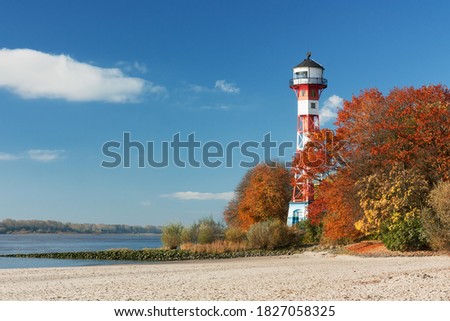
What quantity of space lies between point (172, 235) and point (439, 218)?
23.7m

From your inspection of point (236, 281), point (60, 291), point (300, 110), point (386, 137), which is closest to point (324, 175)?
point (386, 137)

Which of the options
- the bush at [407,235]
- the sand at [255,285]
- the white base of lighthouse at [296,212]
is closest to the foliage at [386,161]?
the bush at [407,235]

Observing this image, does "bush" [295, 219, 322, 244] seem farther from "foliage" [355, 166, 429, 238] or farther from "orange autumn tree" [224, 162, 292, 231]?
"foliage" [355, 166, 429, 238]

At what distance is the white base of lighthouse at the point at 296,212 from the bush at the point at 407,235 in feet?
57.5

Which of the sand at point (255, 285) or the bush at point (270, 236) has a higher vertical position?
the bush at point (270, 236)

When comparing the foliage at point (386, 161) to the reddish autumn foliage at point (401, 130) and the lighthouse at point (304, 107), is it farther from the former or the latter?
the lighthouse at point (304, 107)

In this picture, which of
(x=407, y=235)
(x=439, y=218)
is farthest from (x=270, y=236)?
(x=439, y=218)

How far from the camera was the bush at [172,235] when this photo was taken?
46.5 meters

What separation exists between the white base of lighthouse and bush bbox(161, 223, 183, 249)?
8.53 m

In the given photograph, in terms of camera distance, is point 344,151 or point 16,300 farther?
point 344,151

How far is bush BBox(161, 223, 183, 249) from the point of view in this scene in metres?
46.5
